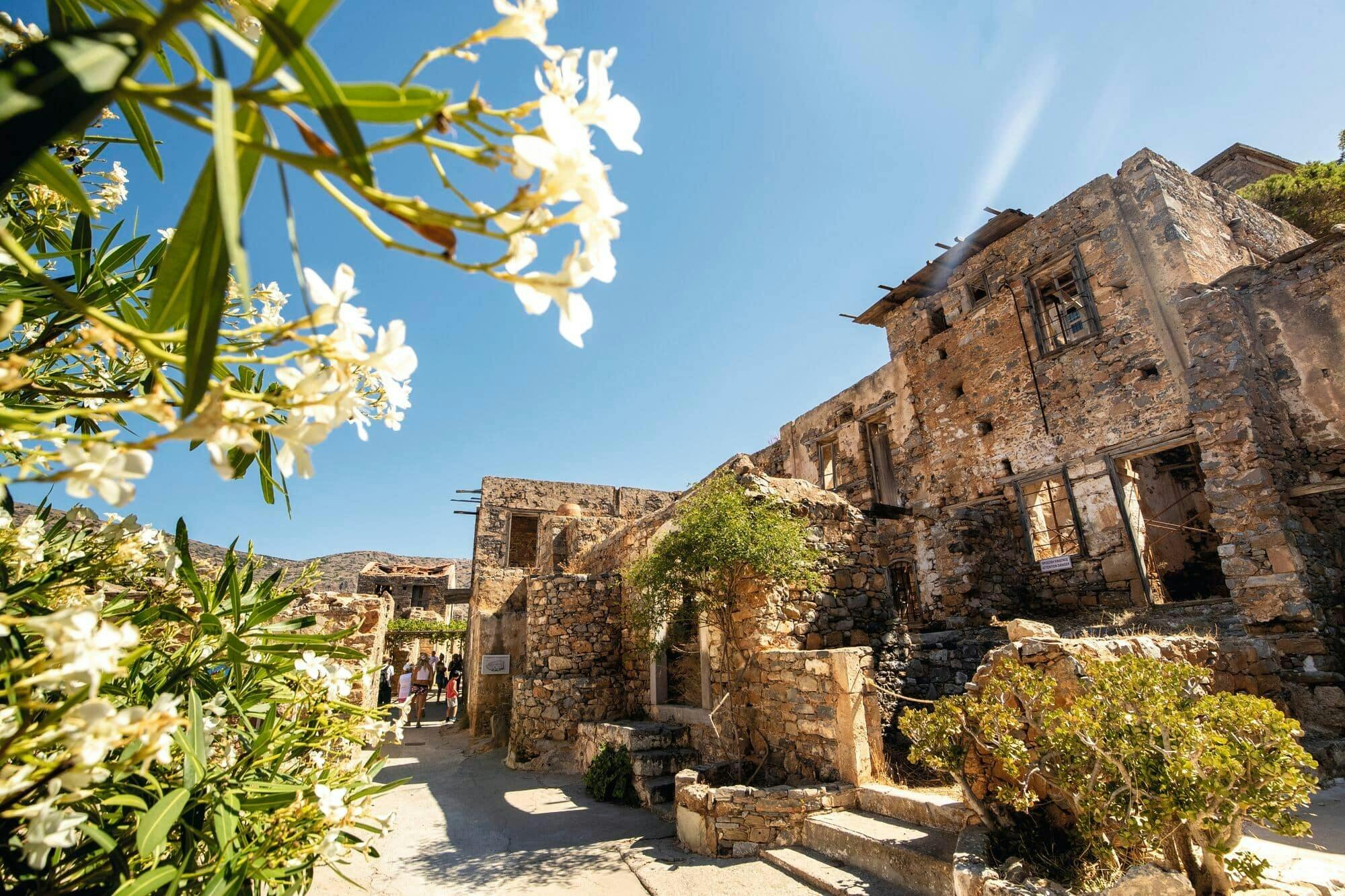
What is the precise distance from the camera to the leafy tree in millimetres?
12758

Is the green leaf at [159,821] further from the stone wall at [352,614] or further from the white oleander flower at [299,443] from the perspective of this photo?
the stone wall at [352,614]

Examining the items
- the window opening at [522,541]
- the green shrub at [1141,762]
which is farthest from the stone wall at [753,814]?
the window opening at [522,541]

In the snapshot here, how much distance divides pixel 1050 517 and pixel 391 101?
1183 centimetres

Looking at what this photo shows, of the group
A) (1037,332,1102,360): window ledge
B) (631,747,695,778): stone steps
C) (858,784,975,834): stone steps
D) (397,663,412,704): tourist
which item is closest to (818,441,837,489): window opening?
(1037,332,1102,360): window ledge

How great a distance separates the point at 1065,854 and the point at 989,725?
74 cm

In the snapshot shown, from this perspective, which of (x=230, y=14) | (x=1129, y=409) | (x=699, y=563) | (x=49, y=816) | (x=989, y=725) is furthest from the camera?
(x=1129, y=409)

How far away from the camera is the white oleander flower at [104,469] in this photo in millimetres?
611

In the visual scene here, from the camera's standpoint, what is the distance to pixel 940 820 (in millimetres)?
4332

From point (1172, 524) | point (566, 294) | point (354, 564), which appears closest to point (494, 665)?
point (566, 294)

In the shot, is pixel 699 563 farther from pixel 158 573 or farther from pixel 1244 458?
pixel 1244 458

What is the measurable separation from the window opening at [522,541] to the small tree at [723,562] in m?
9.84

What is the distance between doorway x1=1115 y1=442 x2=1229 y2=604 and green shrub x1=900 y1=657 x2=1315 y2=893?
6.41 meters

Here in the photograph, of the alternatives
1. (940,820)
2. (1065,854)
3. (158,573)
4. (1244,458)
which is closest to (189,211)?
(158,573)

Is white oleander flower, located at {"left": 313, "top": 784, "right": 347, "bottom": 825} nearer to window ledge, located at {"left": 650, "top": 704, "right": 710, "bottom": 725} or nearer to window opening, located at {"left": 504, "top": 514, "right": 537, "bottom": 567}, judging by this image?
window ledge, located at {"left": 650, "top": 704, "right": 710, "bottom": 725}
